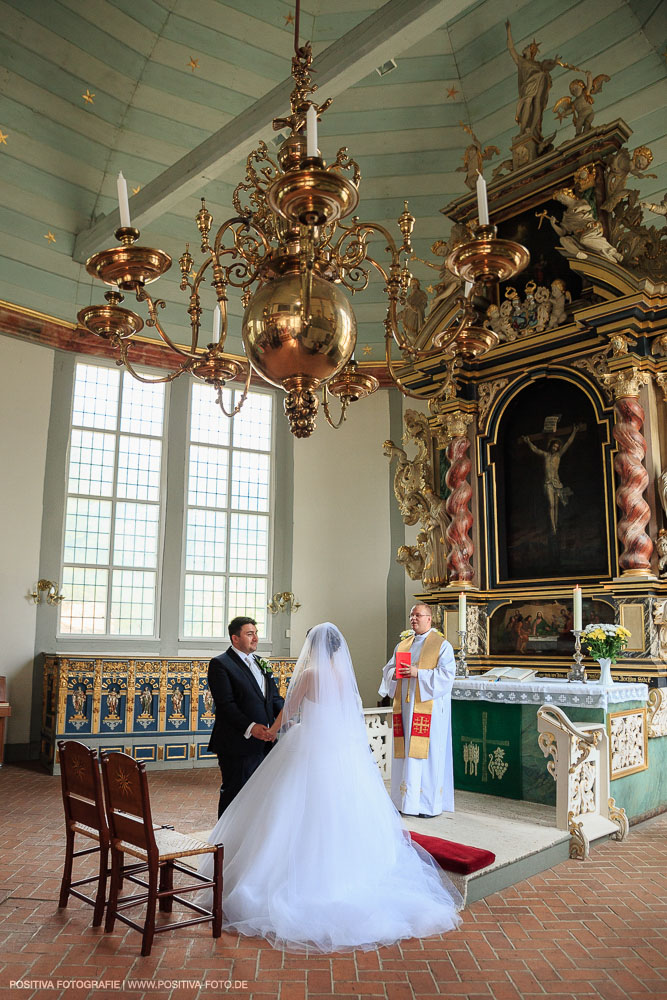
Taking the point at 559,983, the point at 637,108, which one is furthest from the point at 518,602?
the point at 637,108

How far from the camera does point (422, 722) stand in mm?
6758

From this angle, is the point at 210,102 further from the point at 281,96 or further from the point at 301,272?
the point at 301,272

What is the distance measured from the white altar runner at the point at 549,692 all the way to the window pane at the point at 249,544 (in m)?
5.28

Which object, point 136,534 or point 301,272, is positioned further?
point 136,534

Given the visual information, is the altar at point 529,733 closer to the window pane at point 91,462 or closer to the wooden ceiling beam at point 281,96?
the window pane at point 91,462

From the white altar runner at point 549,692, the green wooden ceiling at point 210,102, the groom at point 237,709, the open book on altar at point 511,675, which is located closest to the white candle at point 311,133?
the groom at point 237,709

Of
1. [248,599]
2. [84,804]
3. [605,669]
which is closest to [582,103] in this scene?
[605,669]

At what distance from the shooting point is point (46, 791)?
28.3 ft

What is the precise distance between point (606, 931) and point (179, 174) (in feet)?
30.1

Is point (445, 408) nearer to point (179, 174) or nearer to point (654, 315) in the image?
point (654, 315)

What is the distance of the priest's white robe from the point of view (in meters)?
6.61

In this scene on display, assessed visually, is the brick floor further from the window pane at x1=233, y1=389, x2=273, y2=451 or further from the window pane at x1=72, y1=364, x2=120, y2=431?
the window pane at x1=233, y1=389, x2=273, y2=451

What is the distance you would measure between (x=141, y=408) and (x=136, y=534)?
1.92m

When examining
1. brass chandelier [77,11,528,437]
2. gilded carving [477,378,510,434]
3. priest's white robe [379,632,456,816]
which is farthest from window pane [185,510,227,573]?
brass chandelier [77,11,528,437]
